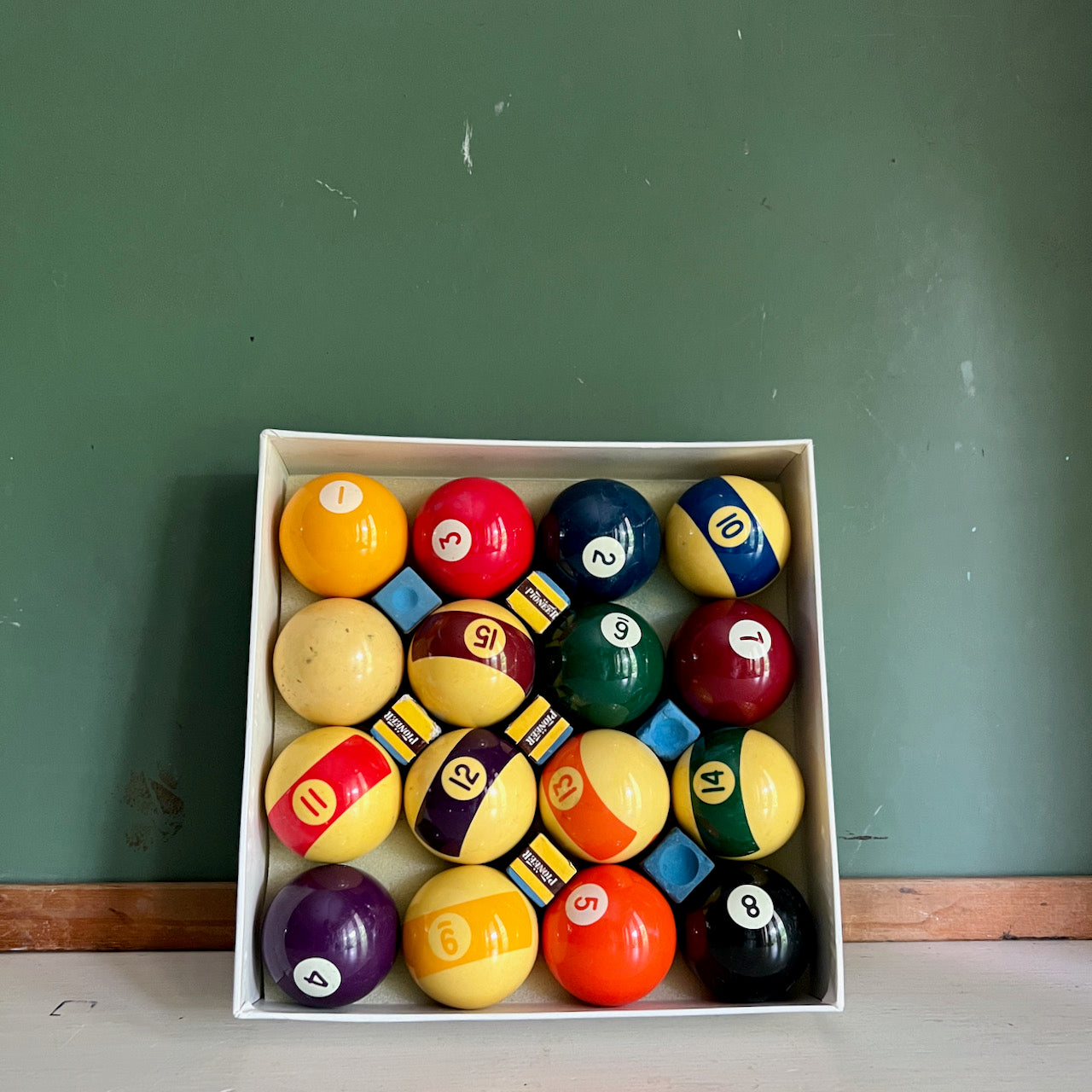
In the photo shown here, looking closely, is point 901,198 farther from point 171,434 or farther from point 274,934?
point 274,934

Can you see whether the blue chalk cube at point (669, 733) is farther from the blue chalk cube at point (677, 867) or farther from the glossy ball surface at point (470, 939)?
the glossy ball surface at point (470, 939)

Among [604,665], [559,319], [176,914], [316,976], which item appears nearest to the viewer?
[316,976]

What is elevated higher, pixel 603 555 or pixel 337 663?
pixel 603 555

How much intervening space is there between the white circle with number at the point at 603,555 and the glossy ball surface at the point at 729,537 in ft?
0.47

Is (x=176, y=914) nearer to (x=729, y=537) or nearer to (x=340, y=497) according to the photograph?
(x=340, y=497)

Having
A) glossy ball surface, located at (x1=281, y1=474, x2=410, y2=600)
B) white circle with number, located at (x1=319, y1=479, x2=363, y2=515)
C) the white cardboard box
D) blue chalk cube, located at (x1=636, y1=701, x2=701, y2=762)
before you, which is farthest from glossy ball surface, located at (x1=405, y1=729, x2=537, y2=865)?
white circle with number, located at (x1=319, y1=479, x2=363, y2=515)

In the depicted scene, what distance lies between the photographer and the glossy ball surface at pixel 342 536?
1604 millimetres

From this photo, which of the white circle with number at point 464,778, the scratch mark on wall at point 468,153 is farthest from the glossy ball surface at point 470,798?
the scratch mark on wall at point 468,153

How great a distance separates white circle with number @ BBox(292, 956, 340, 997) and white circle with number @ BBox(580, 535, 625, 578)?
2.60ft

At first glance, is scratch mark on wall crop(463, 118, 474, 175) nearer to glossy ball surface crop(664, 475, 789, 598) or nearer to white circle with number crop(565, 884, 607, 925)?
glossy ball surface crop(664, 475, 789, 598)

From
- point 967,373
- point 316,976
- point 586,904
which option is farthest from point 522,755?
point 967,373

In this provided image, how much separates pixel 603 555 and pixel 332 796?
0.63 m

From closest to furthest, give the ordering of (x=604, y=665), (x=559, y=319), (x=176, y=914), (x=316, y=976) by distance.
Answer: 1. (x=316, y=976)
2. (x=604, y=665)
3. (x=176, y=914)
4. (x=559, y=319)

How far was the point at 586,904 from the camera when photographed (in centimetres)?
154
